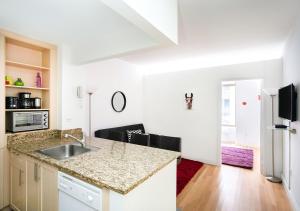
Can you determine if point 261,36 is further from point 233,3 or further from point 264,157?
point 264,157

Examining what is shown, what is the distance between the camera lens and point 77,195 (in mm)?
1317

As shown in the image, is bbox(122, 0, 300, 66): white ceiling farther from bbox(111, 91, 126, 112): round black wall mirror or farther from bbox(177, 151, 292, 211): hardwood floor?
bbox(177, 151, 292, 211): hardwood floor

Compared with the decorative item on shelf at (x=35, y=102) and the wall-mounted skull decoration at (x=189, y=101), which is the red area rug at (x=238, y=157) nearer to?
the wall-mounted skull decoration at (x=189, y=101)

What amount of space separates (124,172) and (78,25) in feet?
5.97

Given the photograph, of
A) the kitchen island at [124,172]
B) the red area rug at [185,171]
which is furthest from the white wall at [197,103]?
the kitchen island at [124,172]

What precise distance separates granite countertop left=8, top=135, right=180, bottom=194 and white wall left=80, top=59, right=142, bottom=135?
4.79ft

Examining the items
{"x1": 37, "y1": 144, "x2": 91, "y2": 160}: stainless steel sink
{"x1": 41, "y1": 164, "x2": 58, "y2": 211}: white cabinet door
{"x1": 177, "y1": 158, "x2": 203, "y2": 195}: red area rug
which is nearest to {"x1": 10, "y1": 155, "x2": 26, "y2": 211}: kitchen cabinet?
{"x1": 37, "y1": 144, "x2": 91, "y2": 160}: stainless steel sink

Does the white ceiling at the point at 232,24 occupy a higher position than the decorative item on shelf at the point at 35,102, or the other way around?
the white ceiling at the point at 232,24

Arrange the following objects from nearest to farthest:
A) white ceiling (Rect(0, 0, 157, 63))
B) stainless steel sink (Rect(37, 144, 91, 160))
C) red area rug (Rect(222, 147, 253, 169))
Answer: white ceiling (Rect(0, 0, 157, 63))
stainless steel sink (Rect(37, 144, 91, 160))
red area rug (Rect(222, 147, 253, 169))

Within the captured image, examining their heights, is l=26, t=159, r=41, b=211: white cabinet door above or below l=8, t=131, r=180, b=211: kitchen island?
below

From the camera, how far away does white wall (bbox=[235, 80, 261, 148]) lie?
5531mm

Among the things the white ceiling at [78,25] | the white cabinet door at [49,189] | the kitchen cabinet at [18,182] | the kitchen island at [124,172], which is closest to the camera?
the kitchen island at [124,172]

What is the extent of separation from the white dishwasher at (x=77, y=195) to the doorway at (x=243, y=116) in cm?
484

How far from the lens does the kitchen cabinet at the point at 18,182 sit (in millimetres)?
1925
